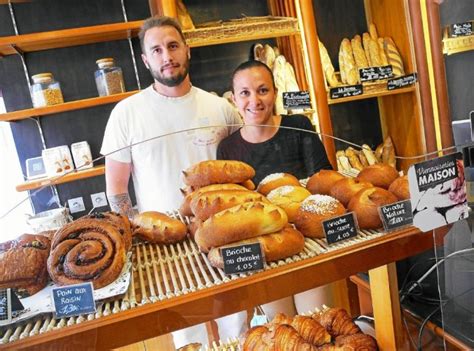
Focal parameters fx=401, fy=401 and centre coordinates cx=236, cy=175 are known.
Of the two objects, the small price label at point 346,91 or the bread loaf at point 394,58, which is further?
the bread loaf at point 394,58

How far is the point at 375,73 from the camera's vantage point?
2.26 m

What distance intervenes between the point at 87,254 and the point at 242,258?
0.25 m

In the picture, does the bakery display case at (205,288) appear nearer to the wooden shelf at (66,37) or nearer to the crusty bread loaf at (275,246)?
the crusty bread loaf at (275,246)

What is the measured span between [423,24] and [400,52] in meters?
0.22

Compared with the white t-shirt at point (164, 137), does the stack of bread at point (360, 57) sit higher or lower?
higher

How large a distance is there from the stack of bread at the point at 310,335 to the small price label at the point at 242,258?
224mm

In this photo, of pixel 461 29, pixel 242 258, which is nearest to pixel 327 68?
pixel 461 29

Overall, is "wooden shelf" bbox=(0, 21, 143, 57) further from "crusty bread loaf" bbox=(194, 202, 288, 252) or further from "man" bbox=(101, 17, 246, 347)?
"crusty bread loaf" bbox=(194, 202, 288, 252)

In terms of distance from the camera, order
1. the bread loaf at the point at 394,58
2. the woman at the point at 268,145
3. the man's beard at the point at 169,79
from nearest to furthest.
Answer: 1. the woman at the point at 268,145
2. the man's beard at the point at 169,79
3. the bread loaf at the point at 394,58

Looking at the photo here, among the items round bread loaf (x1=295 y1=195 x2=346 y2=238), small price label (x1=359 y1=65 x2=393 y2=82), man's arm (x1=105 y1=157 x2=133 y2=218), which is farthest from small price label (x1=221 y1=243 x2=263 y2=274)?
small price label (x1=359 y1=65 x2=393 y2=82)

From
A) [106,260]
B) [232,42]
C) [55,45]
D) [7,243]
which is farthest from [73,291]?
[55,45]

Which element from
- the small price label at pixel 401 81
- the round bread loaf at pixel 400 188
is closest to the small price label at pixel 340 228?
the round bread loaf at pixel 400 188

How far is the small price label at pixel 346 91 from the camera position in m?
2.18

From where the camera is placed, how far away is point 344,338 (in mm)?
828
